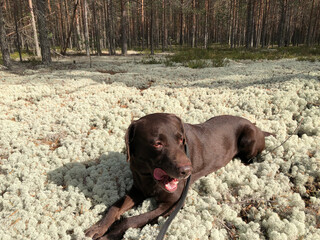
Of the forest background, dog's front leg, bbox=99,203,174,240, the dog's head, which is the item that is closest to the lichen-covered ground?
dog's front leg, bbox=99,203,174,240

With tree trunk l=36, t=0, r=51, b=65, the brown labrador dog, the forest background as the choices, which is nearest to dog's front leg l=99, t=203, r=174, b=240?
the brown labrador dog

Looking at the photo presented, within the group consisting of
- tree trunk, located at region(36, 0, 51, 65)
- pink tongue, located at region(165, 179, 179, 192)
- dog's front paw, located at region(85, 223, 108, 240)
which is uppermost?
tree trunk, located at region(36, 0, 51, 65)

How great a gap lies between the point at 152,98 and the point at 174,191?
4666 mm

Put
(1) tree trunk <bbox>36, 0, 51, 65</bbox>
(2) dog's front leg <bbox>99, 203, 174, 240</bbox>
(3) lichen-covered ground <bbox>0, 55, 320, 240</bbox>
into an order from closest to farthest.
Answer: (2) dog's front leg <bbox>99, 203, 174, 240</bbox>
(3) lichen-covered ground <bbox>0, 55, 320, 240</bbox>
(1) tree trunk <bbox>36, 0, 51, 65</bbox>

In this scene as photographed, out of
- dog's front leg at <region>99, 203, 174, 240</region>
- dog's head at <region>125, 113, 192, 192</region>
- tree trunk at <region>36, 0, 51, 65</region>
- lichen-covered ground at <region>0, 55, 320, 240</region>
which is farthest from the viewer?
tree trunk at <region>36, 0, 51, 65</region>

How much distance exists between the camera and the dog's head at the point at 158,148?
2693 millimetres

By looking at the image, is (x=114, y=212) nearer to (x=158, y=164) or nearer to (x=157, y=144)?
(x=158, y=164)

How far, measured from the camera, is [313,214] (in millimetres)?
3229

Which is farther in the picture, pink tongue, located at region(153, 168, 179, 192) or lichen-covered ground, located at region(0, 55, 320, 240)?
lichen-covered ground, located at region(0, 55, 320, 240)

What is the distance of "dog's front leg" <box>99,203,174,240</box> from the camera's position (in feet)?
9.64

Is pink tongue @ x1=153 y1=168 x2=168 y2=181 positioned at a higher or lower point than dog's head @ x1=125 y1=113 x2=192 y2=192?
lower

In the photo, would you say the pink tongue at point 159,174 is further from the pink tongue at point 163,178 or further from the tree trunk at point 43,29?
the tree trunk at point 43,29

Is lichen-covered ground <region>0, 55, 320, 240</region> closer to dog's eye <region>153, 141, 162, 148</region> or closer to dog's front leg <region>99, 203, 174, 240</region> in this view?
dog's front leg <region>99, 203, 174, 240</region>

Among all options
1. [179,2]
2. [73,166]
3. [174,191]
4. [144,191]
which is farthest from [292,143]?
[179,2]
